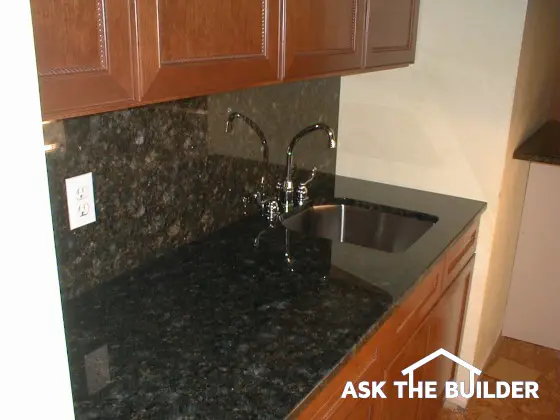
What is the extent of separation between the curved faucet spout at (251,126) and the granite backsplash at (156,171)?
0.07 feet

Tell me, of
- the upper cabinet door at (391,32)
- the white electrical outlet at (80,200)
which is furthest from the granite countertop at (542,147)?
the white electrical outlet at (80,200)

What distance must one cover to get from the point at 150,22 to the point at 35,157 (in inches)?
19.2

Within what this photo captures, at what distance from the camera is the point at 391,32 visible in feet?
6.34

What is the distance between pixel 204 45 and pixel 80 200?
50cm

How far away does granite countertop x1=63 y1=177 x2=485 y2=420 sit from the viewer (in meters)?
1.06

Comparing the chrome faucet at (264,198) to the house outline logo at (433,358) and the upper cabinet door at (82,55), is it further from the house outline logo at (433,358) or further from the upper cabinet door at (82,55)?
the upper cabinet door at (82,55)

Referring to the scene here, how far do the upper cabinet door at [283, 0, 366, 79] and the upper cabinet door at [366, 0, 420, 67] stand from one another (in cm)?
7

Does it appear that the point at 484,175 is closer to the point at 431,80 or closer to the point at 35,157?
the point at 431,80

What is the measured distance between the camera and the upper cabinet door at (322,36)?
1.38m

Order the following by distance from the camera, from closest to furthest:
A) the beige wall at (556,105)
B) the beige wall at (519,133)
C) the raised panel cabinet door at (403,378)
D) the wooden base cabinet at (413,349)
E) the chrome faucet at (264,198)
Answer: the wooden base cabinet at (413,349) < the raised panel cabinet door at (403,378) < the chrome faucet at (264,198) < the beige wall at (519,133) < the beige wall at (556,105)

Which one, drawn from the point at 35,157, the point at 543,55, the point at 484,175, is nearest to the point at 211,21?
the point at 35,157

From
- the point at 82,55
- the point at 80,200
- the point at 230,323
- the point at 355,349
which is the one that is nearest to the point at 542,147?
the point at 355,349

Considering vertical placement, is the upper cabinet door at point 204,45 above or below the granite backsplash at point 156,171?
above

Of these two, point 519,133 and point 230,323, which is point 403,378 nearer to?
point 230,323
